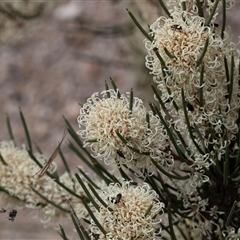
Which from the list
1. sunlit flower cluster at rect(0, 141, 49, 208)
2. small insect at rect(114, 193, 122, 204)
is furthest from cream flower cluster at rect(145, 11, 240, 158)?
sunlit flower cluster at rect(0, 141, 49, 208)

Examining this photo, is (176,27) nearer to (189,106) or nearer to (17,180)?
(189,106)

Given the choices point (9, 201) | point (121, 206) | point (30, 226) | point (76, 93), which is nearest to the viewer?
point (121, 206)

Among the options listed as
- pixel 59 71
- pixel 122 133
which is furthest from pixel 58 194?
pixel 59 71

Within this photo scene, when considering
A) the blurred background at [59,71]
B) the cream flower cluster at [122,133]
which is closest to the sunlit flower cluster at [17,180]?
the cream flower cluster at [122,133]

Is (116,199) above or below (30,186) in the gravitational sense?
below

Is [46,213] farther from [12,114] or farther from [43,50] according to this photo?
[43,50]

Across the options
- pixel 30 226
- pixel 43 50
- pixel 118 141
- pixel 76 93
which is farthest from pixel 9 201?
pixel 43 50
